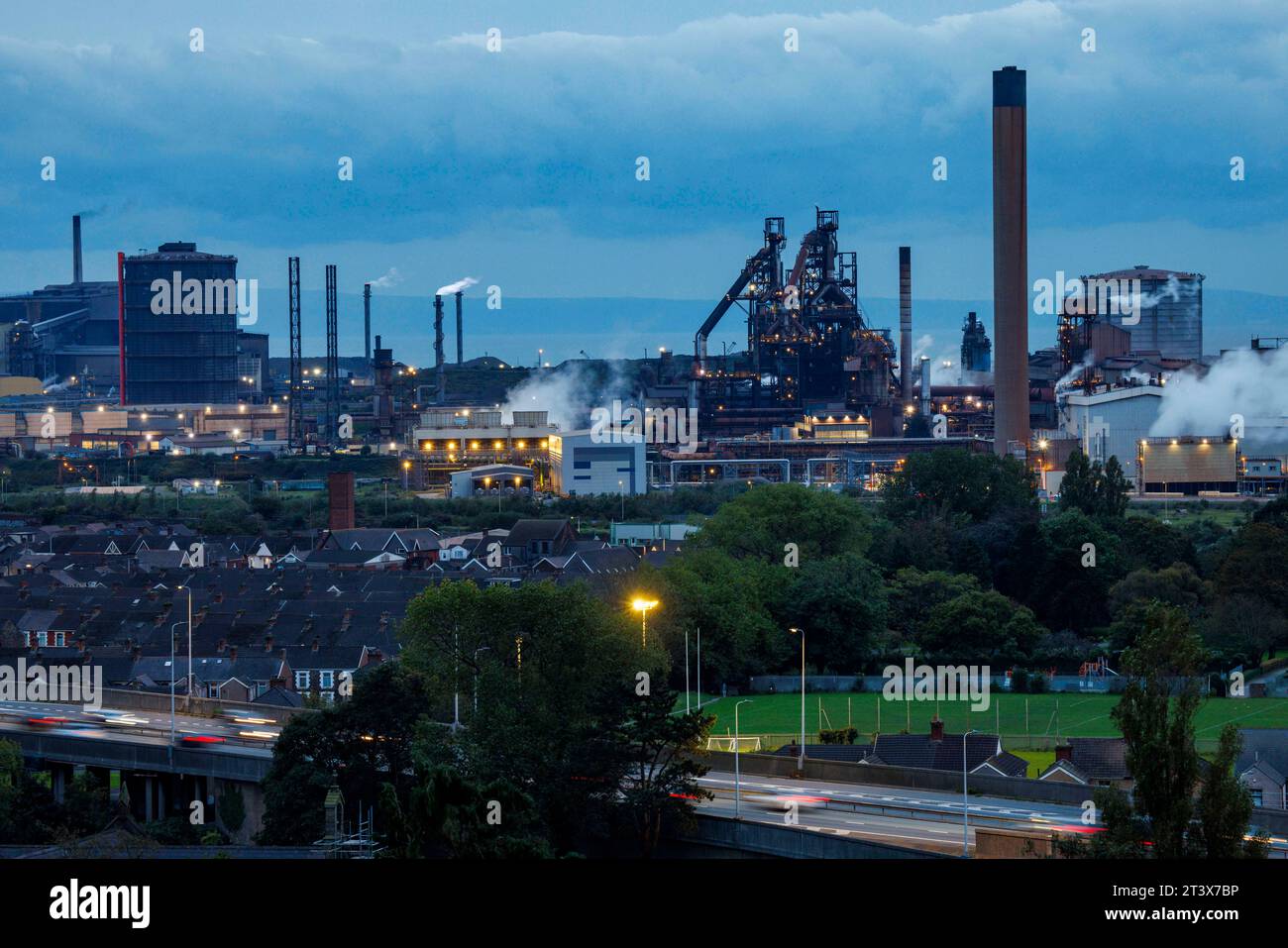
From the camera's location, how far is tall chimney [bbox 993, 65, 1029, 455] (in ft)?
209

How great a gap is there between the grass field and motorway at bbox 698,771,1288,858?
16.8 ft

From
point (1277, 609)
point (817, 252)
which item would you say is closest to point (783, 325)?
point (817, 252)

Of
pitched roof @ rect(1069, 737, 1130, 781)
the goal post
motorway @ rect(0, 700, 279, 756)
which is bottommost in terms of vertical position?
the goal post

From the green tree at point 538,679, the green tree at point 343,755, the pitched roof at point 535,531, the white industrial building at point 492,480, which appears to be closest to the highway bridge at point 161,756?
the green tree at point 343,755

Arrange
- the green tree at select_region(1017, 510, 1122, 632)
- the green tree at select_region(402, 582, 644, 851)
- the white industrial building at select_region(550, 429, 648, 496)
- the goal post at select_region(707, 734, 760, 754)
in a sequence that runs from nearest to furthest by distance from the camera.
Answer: the green tree at select_region(402, 582, 644, 851), the goal post at select_region(707, 734, 760, 754), the green tree at select_region(1017, 510, 1122, 632), the white industrial building at select_region(550, 429, 648, 496)

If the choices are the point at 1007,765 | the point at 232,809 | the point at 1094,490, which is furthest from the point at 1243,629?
the point at 232,809

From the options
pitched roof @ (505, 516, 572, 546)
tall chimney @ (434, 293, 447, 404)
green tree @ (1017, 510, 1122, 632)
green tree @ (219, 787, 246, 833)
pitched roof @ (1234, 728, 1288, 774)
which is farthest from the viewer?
tall chimney @ (434, 293, 447, 404)

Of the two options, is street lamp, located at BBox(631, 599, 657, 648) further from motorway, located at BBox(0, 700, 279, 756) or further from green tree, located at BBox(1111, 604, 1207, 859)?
green tree, located at BBox(1111, 604, 1207, 859)

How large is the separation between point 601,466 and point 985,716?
38063 mm
